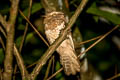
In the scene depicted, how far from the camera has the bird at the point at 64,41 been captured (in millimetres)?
1989

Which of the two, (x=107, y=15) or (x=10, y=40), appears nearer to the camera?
(x=10, y=40)

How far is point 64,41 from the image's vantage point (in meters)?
2.10

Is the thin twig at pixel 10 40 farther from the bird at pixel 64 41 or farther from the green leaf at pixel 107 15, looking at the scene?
the green leaf at pixel 107 15

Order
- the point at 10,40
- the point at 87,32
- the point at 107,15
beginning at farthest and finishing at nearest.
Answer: the point at 87,32, the point at 107,15, the point at 10,40

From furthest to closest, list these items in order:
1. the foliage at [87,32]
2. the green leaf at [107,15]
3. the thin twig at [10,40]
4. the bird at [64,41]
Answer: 1. the foliage at [87,32]
2. the green leaf at [107,15]
3. the bird at [64,41]
4. the thin twig at [10,40]

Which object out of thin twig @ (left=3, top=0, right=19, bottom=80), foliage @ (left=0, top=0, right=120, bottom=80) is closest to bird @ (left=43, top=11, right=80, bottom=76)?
foliage @ (left=0, top=0, right=120, bottom=80)

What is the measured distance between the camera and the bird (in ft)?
6.53

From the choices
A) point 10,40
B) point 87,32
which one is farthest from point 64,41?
point 87,32

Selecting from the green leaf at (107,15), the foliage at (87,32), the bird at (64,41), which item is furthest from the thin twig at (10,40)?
the green leaf at (107,15)

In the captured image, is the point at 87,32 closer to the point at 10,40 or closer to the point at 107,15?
the point at 107,15

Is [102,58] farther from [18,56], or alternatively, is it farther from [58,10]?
[18,56]

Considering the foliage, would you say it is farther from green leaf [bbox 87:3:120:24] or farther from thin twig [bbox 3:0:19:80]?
thin twig [bbox 3:0:19:80]

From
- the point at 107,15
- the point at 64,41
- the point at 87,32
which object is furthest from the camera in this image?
the point at 87,32

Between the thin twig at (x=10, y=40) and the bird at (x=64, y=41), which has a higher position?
the thin twig at (x=10, y=40)
